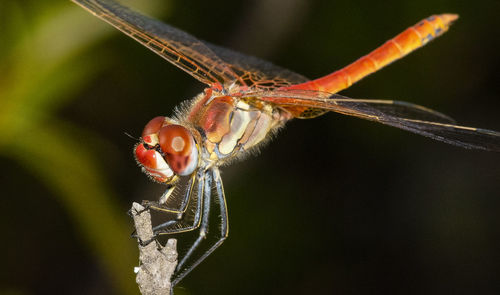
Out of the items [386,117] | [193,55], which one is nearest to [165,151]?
[193,55]

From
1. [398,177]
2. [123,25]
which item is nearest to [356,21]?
[398,177]

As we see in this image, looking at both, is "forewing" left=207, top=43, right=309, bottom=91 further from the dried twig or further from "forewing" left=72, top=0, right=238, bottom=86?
the dried twig

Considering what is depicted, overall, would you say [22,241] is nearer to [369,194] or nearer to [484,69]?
[369,194]

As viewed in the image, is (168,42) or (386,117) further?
(168,42)

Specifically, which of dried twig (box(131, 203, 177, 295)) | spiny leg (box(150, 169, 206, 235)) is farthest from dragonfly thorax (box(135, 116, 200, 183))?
dried twig (box(131, 203, 177, 295))

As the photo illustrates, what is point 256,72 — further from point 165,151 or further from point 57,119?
point 57,119

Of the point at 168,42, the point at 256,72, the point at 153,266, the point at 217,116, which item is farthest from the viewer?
the point at 256,72

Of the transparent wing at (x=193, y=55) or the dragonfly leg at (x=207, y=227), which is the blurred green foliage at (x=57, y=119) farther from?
the dragonfly leg at (x=207, y=227)
